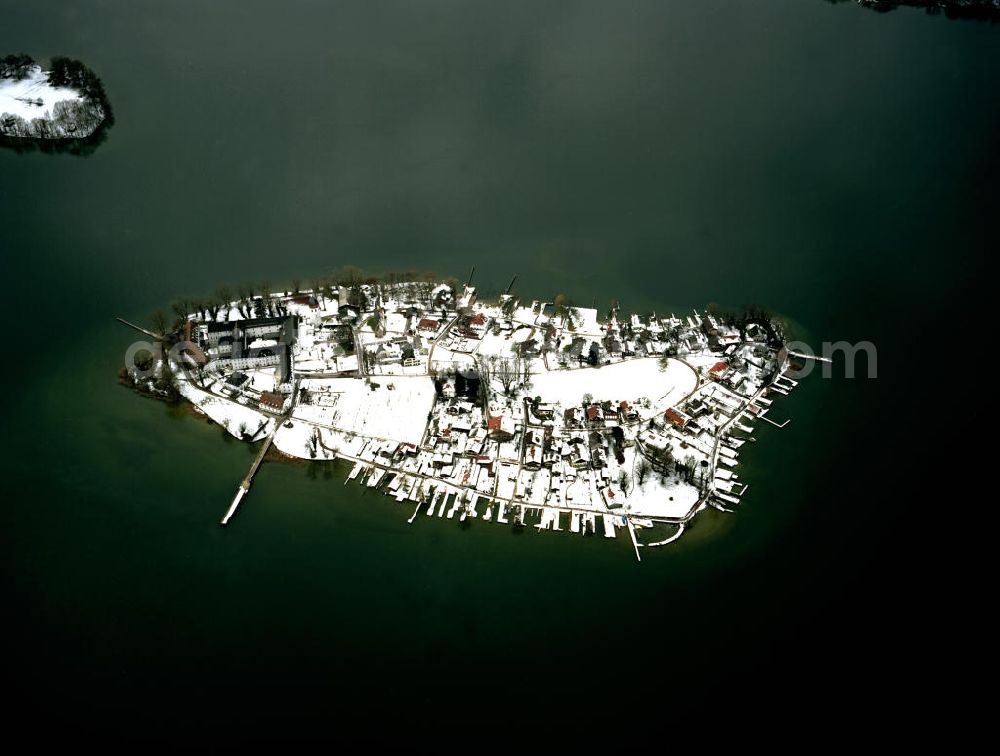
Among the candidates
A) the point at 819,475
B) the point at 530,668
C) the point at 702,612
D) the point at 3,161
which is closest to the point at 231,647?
the point at 530,668

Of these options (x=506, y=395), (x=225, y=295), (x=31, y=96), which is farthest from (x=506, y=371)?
(x=31, y=96)

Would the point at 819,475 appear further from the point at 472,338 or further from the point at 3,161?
the point at 3,161

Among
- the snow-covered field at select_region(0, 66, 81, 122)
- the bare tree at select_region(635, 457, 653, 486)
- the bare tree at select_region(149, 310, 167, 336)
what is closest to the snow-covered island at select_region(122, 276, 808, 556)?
the bare tree at select_region(635, 457, 653, 486)

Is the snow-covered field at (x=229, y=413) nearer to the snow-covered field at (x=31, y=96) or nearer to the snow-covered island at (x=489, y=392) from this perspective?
the snow-covered island at (x=489, y=392)

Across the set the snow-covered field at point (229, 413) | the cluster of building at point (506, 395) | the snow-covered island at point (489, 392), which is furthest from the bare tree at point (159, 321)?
the snow-covered field at point (229, 413)

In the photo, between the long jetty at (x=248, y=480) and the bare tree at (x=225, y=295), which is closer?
the long jetty at (x=248, y=480)

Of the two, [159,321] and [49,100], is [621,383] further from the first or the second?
[49,100]

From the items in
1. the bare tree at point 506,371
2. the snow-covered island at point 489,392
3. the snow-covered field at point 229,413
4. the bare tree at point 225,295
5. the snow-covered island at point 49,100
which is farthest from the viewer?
the snow-covered island at point 49,100
